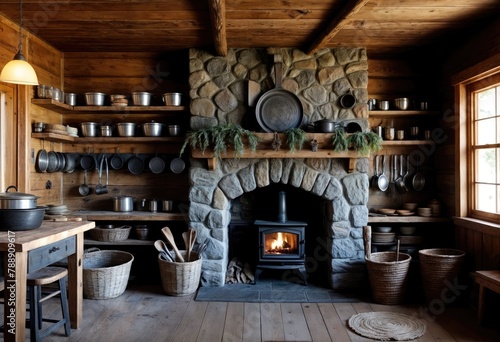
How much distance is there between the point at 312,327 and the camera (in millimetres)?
3002

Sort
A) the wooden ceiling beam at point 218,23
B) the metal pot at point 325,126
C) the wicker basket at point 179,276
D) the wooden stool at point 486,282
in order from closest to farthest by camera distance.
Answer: the wooden ceiling beam at point 218,23
the wooden stool at point 486,282
the wicker basket at point 179,276
the metal pot at point 325,126

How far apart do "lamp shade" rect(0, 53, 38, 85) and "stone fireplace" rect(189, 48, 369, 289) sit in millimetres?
1618

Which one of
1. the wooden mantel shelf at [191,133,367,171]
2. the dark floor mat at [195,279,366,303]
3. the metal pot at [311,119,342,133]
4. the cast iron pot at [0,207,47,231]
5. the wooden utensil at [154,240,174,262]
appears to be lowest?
the dark floor mat at [195,279,366,303]

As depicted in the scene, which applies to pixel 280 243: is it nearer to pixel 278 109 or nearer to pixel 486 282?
pixel 278 109

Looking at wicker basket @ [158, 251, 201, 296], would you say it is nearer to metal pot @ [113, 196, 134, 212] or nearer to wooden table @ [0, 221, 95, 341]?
metal pot @ [113, 196, 134, 212]

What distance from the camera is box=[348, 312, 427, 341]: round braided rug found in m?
2.85

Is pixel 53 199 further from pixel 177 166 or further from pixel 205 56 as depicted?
pixel 205 56

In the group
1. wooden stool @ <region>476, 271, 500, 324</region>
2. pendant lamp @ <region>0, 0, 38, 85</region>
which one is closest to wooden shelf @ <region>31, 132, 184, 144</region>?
pendant lamp @ <region>0, 0, 38, 85</region>

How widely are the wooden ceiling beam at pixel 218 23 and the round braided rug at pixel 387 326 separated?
254cm

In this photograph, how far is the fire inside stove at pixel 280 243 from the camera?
4059 millimetres

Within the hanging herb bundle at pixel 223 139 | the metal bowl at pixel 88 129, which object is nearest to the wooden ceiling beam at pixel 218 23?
the hanging herb bundle at pixel 223 139

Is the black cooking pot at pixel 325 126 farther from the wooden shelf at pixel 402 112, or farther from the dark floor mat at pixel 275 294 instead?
the dark floor mat at pixel 275 294

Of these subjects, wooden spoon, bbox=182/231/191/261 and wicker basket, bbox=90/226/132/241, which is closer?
wooden spoon, bbox=182/231/191/261

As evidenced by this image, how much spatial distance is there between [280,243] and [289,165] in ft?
2.78
